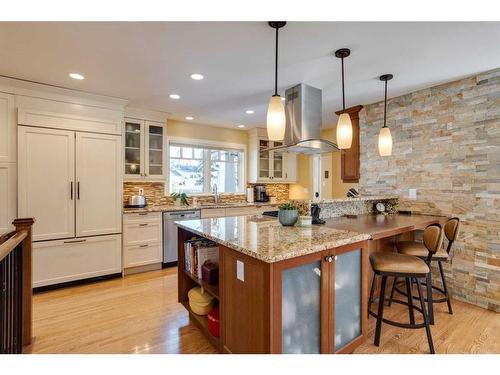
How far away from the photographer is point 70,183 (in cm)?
317

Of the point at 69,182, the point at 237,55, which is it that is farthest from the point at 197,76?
the point at 69,182

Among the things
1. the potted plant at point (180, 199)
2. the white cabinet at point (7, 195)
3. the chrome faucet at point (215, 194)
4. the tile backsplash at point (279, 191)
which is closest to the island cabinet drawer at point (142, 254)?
the potted plant at point (180, 199)

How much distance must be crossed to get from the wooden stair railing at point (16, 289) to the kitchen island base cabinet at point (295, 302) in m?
1.30

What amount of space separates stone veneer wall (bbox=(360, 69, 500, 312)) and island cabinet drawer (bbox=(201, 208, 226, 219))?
2621 millimetres

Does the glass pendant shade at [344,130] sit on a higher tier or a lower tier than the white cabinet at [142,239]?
higher

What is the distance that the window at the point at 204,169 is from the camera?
473 cm

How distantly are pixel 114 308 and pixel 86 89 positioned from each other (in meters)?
2.55

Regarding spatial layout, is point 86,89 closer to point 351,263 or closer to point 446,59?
point 351,263

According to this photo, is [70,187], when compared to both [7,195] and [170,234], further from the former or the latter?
[170,234]

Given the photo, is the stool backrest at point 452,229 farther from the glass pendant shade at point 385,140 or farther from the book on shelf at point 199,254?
the book on shelf at point 199,254

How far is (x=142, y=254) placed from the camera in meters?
3.76

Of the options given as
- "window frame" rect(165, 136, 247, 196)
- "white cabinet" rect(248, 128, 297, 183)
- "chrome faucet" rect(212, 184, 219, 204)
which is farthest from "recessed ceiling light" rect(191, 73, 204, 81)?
"chrome faucet" rect(212, 184, 219, 204)
